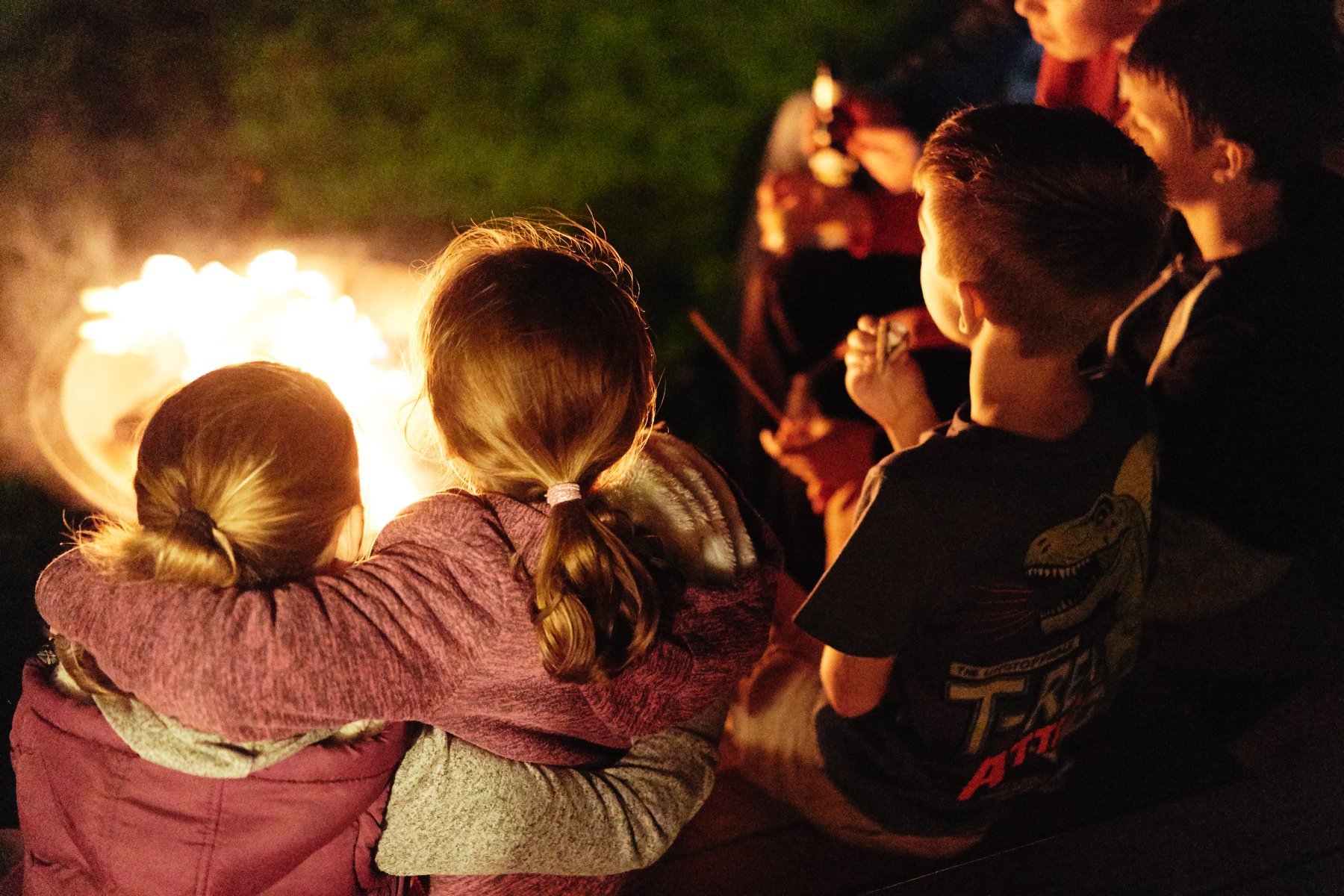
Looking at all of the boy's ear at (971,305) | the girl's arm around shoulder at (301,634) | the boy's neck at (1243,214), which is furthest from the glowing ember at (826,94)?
the girl's arm around shoulder at (301,634)

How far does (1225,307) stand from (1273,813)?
1.04m

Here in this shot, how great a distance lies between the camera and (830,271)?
108 inches

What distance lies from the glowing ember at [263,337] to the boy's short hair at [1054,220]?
1178 mm

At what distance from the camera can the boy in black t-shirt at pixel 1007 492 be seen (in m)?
1.43

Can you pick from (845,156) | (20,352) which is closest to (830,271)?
(845,156)

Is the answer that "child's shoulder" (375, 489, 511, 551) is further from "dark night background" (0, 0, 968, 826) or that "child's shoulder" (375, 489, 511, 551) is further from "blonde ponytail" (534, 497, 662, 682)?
"dark night background" (0, 0, 968, 826)

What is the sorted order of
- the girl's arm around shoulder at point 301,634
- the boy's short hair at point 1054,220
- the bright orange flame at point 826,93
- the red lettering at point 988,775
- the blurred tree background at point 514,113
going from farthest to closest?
the blurred tree background at point 514,113
the bright orange flame at point 826,93
the red lettering at point 988,775
the boy's short hair at point 1054,220
the girl's arm around shoulder at point 301,634

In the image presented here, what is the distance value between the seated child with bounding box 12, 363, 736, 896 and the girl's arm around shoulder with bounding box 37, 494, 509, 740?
0.06 m

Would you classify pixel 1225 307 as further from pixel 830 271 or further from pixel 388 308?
pixel 388 308

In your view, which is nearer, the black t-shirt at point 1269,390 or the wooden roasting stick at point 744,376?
the black t-shirt at point 1269,390

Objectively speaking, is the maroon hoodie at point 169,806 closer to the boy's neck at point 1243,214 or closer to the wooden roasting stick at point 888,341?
the wooden roasting stick at point 888,341

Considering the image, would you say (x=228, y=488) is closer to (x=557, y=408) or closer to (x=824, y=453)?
(x=557, y=408)

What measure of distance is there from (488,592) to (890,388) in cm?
80

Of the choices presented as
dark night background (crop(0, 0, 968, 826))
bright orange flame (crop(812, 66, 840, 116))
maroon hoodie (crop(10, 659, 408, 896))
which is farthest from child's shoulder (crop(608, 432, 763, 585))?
dark night background (crop(0, 0, 968, 826))
